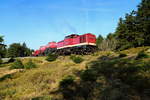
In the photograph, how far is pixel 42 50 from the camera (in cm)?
4406

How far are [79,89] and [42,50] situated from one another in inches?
1459

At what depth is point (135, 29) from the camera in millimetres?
34562

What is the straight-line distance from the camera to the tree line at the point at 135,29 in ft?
105

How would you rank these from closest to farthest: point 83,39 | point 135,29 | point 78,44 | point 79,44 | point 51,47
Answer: point 83,39
point 79,44
point 78,44
point 135,29
point 51,47

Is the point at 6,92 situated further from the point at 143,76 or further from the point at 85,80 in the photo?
the point at 143,76

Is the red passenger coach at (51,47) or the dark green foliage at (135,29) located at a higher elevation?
the dark green foliage at (135,29)

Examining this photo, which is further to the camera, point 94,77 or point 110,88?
point 94,77

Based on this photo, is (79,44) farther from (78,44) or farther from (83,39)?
(83,39)

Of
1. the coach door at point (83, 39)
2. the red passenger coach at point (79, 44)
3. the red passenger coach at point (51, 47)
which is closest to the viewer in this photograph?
the red passenger coach at point (79, 44)

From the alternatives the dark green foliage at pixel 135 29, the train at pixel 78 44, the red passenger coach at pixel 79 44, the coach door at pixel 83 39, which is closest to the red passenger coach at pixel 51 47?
the train at pixel 78 44

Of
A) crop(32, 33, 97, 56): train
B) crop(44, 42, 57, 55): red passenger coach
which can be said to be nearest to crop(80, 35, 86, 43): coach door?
crop(32, 33, 97, 56): train

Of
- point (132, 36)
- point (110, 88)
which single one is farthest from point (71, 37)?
point (110, 88)

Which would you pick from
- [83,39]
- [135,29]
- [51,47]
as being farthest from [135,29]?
[51,47]

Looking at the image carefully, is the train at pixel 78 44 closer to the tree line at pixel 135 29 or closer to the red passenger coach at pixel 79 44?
the red passenger coach at pixel 79 44
